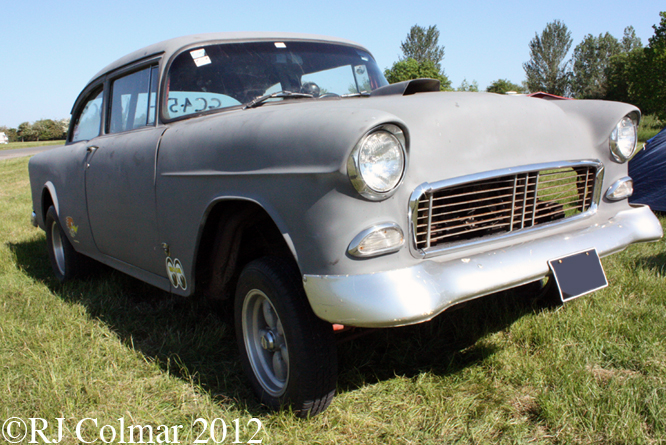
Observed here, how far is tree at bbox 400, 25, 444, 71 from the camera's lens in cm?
7750

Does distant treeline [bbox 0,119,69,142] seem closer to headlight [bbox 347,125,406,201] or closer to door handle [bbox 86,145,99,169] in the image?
door handle [bbox 86,145,99,169]

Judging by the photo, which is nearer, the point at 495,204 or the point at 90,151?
the point at 495,204

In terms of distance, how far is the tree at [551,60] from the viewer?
7569 centimetres

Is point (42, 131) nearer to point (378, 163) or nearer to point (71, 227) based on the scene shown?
point (71, 227)

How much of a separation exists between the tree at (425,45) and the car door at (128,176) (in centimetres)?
7875

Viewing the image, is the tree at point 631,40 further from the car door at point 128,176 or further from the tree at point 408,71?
the car door at point 128,176

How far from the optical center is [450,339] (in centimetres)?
267

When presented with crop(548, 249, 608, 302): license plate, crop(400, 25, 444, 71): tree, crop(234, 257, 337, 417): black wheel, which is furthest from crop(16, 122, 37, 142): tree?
crop(548, 249, 608, 302): license plate

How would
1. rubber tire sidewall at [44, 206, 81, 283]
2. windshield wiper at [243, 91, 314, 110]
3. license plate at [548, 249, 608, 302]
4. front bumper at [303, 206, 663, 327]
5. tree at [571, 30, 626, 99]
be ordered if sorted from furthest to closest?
tree at [571, 30, 626, 99], rubber tire sidewall at [44, 206, 81, 283], windshield wiper at [243, 91, 314, 110], license plate at [548, 249, 608, 302], front bumper at [303, 206, 663, 327]

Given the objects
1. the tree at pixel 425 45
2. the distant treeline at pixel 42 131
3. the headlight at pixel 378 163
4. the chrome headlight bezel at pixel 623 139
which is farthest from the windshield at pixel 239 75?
the tree at pixel 425 45

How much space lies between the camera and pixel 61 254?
4.46 meters

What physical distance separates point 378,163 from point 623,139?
1.43 metres

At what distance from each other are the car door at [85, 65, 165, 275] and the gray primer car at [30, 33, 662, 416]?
0.02 meters

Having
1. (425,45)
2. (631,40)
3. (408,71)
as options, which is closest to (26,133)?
(408,71)
